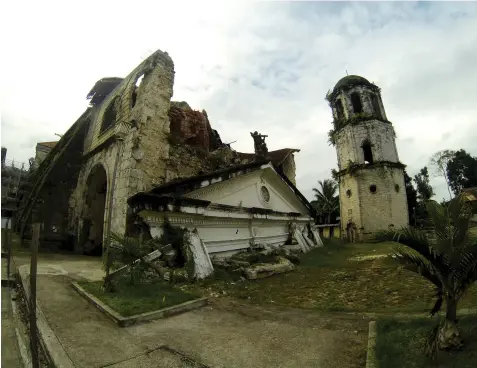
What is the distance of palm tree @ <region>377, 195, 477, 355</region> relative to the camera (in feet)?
9.45

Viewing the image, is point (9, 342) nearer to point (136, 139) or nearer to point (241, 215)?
point (136, 139)

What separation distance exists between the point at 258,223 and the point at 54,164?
11.4m

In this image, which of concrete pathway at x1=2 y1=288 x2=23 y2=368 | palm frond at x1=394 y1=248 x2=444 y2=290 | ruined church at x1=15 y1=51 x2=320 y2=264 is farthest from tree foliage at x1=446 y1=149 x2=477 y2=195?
concrete pathway at x1=2 y1=288 x2=23 y2=368

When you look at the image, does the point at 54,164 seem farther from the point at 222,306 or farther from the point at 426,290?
the point at 426,290

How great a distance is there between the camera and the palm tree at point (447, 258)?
113 inches

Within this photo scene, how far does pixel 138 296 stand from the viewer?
528 centimetres

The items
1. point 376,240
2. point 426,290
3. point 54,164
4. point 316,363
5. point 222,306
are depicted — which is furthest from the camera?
point 54,164

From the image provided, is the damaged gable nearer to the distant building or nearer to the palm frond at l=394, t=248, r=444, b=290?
the palm frond at l=394, t=248, r=444, b=290

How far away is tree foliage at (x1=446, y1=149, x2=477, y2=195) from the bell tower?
26908mm

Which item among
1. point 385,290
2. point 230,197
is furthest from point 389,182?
point 385,290

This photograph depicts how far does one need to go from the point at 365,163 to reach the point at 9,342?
25034 mm

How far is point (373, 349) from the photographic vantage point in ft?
10.6

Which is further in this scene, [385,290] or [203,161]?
[203,161]

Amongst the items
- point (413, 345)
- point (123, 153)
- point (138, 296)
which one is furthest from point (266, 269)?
point (123, 153)
